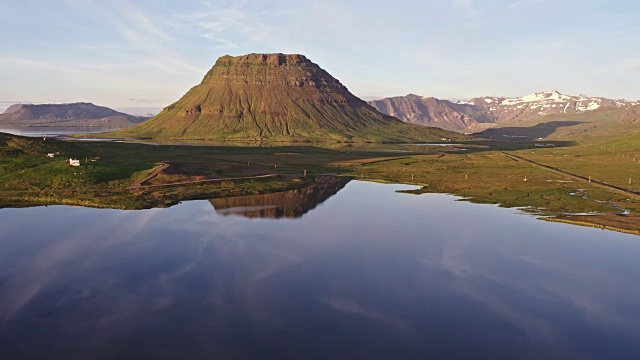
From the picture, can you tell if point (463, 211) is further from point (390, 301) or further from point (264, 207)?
point (390, 301)

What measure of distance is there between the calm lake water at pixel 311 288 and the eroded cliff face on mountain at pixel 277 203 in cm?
612

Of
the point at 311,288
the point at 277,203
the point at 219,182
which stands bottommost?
the point at 311,288

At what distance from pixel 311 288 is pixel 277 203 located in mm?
50920

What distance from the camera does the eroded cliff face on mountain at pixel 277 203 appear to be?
89.0 metres

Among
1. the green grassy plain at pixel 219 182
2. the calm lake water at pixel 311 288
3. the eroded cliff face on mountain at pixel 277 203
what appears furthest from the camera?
the green grassy plain at pixel 219 182

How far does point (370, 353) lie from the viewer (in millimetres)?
36812

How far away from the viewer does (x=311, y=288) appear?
49.9m

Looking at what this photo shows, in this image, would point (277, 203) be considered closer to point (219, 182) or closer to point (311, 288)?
point (219, 182)

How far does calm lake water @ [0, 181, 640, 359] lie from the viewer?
1496 inches

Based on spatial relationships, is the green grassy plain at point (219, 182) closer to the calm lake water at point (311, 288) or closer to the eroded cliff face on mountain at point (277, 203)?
the eroded cliff face on mountain at point (277, 203)

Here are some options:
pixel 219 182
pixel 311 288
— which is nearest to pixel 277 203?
pixel 219 182

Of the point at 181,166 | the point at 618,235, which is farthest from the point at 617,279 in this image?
the point at 181,166

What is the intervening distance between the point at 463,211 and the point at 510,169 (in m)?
82.8

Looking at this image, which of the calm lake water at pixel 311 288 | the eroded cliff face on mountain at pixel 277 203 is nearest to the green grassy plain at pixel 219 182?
the eroded cliff face on mountain at pixel 277 203
